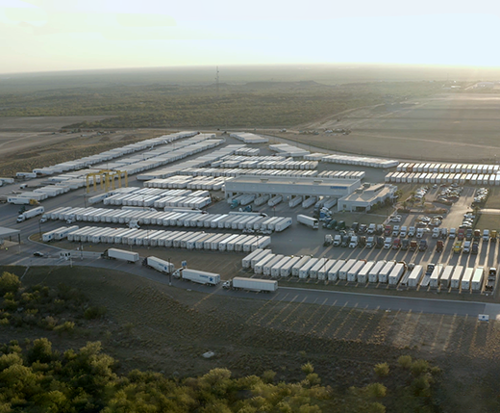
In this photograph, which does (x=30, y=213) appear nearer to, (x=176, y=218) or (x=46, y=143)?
(x=176, y=218)

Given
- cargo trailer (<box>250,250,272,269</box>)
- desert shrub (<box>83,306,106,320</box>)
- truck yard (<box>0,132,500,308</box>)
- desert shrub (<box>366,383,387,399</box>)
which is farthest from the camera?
cargo trailer (<box>250,250,272,269</box>)

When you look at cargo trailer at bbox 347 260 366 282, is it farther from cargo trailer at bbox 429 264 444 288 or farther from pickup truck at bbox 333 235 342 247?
pickup truck at bbox 333 235 342 247

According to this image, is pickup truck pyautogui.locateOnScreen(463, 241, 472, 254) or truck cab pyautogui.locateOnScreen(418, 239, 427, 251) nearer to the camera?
pickup truck pyautogui.locateOnScreen(463, 241, 472, 254)

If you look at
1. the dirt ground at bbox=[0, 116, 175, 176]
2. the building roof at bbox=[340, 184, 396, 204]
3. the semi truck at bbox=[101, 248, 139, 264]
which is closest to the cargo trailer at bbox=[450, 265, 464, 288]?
the building roof at bbox=[340, 184, 396, 204]

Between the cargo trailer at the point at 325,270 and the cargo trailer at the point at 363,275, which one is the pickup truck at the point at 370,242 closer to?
the cargo trailer at the point at 325,270

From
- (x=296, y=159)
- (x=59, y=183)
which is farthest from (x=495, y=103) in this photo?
(x=59, y=183)

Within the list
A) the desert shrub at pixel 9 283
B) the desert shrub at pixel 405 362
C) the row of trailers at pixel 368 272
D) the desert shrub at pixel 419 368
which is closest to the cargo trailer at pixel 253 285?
the row of trailers at pixel 368 272

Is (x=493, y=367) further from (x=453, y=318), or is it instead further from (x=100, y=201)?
(x=100, y=201)

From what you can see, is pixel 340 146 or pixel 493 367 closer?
pixel 493 367
